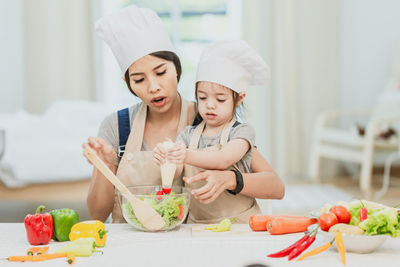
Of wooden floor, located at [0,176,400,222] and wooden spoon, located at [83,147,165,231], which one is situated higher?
wooden spoon, located at [83,147,165,231]

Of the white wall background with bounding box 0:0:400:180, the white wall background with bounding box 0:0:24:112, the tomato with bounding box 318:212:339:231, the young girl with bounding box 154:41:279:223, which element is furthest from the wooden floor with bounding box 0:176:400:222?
the white wall background with bounding box 0:0:24:112

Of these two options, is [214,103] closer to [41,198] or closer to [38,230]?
[38,230]

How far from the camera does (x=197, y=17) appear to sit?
19.8 ft

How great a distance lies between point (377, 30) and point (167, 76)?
4795 millimetres

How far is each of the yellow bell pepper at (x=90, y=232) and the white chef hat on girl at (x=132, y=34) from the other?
52 centimetres

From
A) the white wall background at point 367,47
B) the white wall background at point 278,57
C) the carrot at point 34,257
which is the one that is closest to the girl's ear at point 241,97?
the carrot at point 34,257

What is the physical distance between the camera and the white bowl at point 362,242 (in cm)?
116

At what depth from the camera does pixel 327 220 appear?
124 centimetres

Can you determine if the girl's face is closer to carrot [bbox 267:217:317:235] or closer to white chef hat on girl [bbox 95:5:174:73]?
white chef hat on girl [bbox 95:5:174:73]

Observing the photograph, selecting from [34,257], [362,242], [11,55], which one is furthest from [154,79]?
[11,55]

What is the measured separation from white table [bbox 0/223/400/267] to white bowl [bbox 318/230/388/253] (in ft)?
0.05

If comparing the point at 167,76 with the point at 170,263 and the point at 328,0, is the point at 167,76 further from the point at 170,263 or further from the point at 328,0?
the point at 328,0

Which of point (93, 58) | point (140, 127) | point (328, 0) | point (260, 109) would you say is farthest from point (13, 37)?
point (140, 127)

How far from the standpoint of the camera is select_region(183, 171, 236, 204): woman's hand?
138 centimetres
